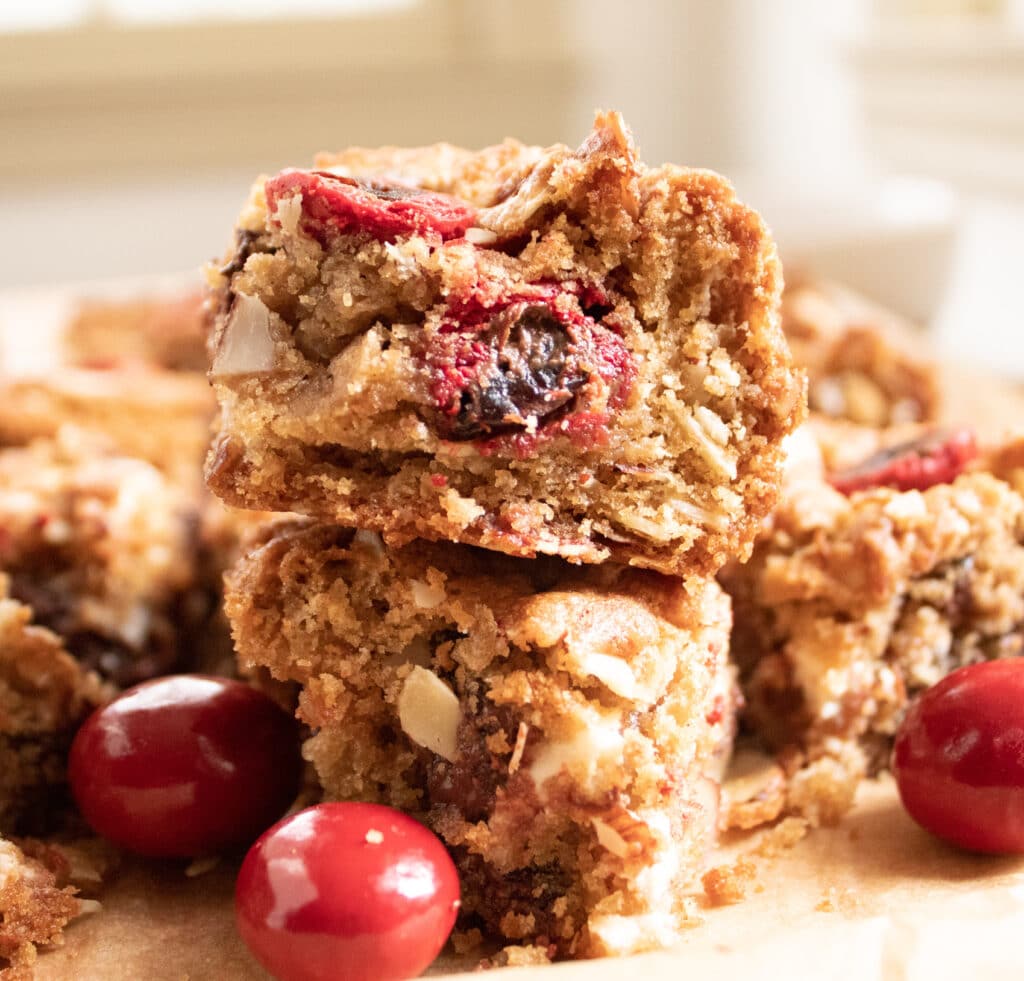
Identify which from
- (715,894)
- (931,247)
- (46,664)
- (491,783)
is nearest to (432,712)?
(491,783)

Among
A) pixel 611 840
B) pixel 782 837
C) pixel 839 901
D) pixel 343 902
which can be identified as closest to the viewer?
pixel 343 902

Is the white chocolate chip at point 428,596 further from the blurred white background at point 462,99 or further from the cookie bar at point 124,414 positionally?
the blurred white background at point 462,99

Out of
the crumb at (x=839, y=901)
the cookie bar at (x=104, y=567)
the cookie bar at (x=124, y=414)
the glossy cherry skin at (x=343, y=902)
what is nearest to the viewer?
the glossy cherry skin at (x=343, y=902)

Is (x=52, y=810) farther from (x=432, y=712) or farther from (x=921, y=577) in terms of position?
(x=921, y=577)

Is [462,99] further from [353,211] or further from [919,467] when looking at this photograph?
[353,211]

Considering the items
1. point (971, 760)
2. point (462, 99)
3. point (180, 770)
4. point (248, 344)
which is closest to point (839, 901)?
point (971, 760)

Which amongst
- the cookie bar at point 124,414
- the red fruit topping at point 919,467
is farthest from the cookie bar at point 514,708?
the cookie bar at point 124,414
